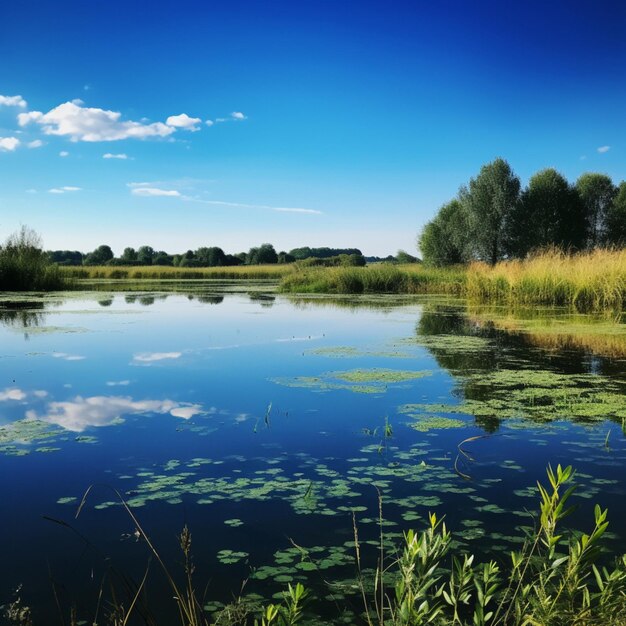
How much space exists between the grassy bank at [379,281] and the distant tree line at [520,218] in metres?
11.8

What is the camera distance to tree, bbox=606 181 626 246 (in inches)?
1613

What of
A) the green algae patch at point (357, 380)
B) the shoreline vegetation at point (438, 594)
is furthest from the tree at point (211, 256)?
the shoreline vegetation at point (438, 594)

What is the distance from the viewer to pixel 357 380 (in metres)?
6.48

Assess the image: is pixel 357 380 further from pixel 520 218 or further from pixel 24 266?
pixel 520 218

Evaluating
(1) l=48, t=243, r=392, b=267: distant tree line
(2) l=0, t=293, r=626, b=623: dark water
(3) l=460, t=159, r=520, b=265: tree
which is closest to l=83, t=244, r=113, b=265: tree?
(1) l=48, t=243, r=392, b=267: distant tree line

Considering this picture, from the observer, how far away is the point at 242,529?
2799 mm

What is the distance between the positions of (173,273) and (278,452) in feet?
142

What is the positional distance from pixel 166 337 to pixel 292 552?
8044 mm

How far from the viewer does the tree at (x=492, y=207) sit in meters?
36.6

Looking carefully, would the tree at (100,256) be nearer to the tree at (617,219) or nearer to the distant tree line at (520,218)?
the distant tree line at (520,218)

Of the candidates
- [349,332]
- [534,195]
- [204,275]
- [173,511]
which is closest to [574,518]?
[173,511]

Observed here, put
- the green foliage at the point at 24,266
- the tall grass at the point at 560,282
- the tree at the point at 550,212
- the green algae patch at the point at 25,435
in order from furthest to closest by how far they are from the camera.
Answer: the tree at the point at 550,212 < the green foliage at the point at 24,266 < the tall grass at the point at 560,282 < the green algae patch at the point at 25,435

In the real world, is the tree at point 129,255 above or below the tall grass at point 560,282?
above

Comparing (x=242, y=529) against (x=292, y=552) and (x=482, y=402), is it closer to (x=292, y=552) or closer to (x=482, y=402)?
(x=292, y=552)
